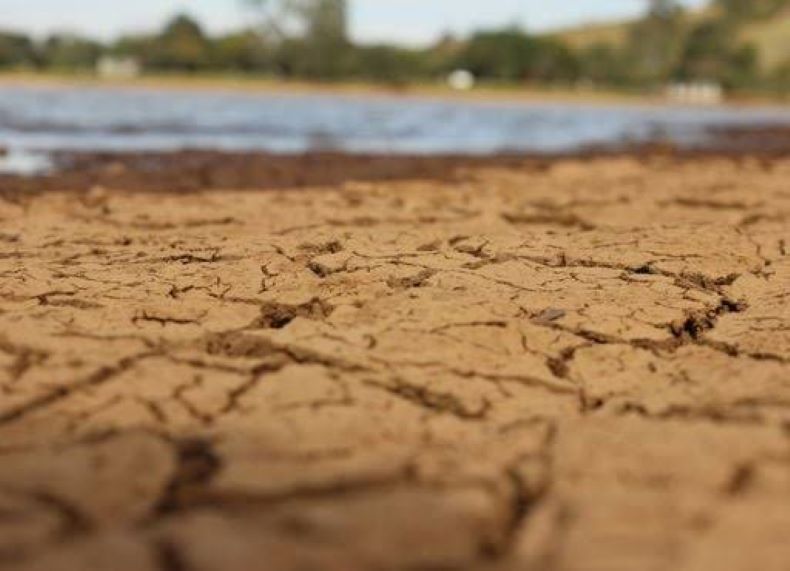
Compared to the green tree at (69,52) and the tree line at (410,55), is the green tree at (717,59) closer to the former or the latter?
the tree line at (410,55)

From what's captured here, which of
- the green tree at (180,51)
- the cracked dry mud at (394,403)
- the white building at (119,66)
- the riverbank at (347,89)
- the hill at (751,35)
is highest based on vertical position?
the hill at (751,35)

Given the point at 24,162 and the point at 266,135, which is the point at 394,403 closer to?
the point at 24,162

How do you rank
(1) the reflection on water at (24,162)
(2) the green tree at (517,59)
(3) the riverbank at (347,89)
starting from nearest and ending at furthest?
(1) the reflection on water at (24,162) < (3) the riverbank at (347,89) < (2) the green tree at (517,59)

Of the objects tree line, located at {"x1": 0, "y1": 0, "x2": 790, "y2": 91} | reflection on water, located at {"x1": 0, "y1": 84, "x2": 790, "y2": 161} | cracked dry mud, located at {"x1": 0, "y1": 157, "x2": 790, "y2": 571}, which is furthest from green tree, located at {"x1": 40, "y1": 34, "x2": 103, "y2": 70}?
cracked dry mud, located at {"x1": 0, "y1": 157, "x2": 790, "y2": 571}

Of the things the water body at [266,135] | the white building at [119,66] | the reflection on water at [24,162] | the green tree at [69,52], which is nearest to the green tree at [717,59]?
the white building at [119,66]

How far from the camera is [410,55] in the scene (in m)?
57.1

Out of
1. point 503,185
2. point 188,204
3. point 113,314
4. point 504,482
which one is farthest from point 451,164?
point 504,482

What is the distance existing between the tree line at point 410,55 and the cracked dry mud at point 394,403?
48577 mm

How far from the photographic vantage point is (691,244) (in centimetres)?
375

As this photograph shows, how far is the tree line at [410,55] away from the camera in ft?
173

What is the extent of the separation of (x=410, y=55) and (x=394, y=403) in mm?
57072

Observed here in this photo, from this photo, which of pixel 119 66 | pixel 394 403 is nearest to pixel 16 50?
pixel 119 66

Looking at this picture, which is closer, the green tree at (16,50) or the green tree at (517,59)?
the green tree at (16,50)

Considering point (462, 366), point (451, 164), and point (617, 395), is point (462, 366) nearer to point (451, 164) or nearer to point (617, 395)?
point (617, 395)
